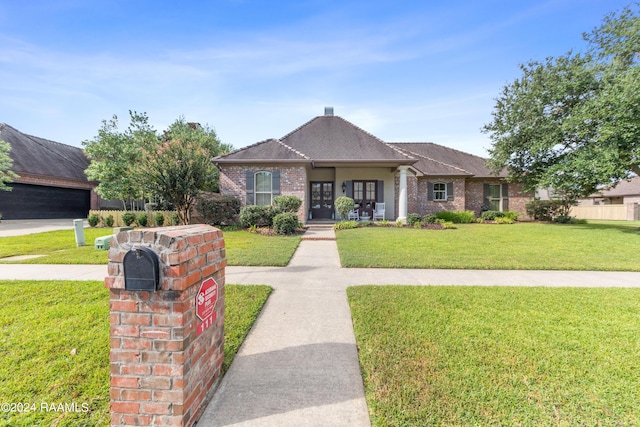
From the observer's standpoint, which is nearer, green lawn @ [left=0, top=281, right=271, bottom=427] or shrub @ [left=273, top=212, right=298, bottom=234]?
green lawn @ [left=0, top=281, right=271, bottom=427]

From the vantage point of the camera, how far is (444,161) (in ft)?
67.3

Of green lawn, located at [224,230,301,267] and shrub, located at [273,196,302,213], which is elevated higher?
shrub, located at [273,196,302,213]

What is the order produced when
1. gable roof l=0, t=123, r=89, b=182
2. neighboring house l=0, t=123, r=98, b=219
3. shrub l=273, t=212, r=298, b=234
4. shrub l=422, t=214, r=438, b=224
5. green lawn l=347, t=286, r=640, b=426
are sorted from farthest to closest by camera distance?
gable roof l=0, t=123, r=89, b=182 < neighboring house l=0, t=123, r=98, b=219 < shrub l=422, t=214, r=438, b=224 < shrub l=273, t=212, r=298, b=234 < green lawn l=347, t=286, r=640, b=426

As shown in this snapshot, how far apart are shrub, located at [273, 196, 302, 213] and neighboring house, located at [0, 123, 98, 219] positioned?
19708mm

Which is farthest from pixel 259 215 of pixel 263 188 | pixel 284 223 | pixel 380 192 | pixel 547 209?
pixel 547 209

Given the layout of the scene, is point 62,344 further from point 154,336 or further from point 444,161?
point 444,161

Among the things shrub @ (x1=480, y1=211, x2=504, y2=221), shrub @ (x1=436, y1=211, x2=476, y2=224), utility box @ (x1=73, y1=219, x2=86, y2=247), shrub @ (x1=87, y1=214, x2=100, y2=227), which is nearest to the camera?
utility box @ (x1=73, y1=219, x2=86, y2=247)

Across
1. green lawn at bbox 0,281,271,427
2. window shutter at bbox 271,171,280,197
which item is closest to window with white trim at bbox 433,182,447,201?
window shutter at bbox 271,171,280,197

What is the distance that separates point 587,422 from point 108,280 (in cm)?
311

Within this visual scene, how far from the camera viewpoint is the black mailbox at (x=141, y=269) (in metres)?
1.51

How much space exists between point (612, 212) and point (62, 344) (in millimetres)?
37913

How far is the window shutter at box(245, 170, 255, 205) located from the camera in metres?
13.5

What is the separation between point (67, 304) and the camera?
3621 mm

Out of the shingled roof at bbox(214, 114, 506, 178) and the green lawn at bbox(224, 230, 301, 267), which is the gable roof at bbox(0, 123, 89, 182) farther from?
the green lawn at bbox(224, 230, 301, 267)
